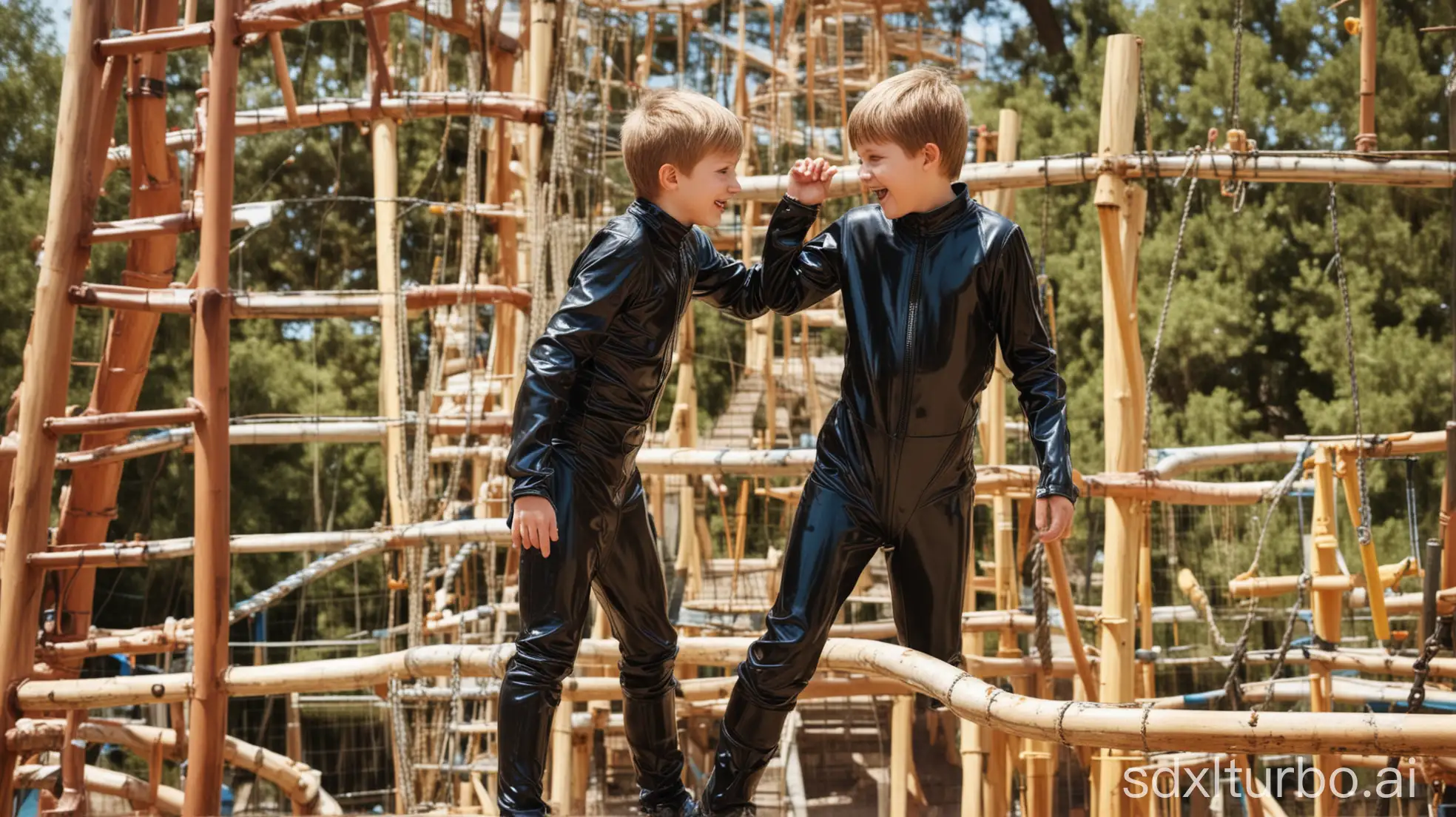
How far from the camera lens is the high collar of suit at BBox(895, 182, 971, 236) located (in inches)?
100

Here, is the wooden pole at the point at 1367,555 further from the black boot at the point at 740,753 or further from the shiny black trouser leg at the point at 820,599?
the black boot at the point at 740,753

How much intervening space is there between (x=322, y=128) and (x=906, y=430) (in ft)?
41.9

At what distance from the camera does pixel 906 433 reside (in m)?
2.52

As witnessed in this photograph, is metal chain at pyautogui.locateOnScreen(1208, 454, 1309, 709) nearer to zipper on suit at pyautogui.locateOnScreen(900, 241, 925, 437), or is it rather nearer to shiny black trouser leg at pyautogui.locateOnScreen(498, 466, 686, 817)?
zipper on suit at pyautogui.locateOnScreen(900, 241, 925, 437)

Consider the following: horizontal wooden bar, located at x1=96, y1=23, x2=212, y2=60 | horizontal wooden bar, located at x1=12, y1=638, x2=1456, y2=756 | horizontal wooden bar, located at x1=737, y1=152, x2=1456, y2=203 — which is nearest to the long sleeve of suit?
horizontal wooden bar, located at x1=12, y1=638, x2=1456, y2=756

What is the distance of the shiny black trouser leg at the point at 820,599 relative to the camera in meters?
2.54

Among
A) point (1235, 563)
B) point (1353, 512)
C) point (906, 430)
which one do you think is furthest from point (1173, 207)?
point (906, 430)

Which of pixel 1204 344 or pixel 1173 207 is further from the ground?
pixel 1173 207

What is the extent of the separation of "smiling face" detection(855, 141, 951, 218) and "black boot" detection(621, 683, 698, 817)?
3.28 ft

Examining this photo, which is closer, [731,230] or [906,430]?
[906,430]

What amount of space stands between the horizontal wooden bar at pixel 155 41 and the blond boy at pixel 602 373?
6.85 feet

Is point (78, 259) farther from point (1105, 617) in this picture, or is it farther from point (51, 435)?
point (1105, 617)

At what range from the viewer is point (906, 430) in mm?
2523

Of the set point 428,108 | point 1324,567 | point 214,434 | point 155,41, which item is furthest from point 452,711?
point 1324,567
